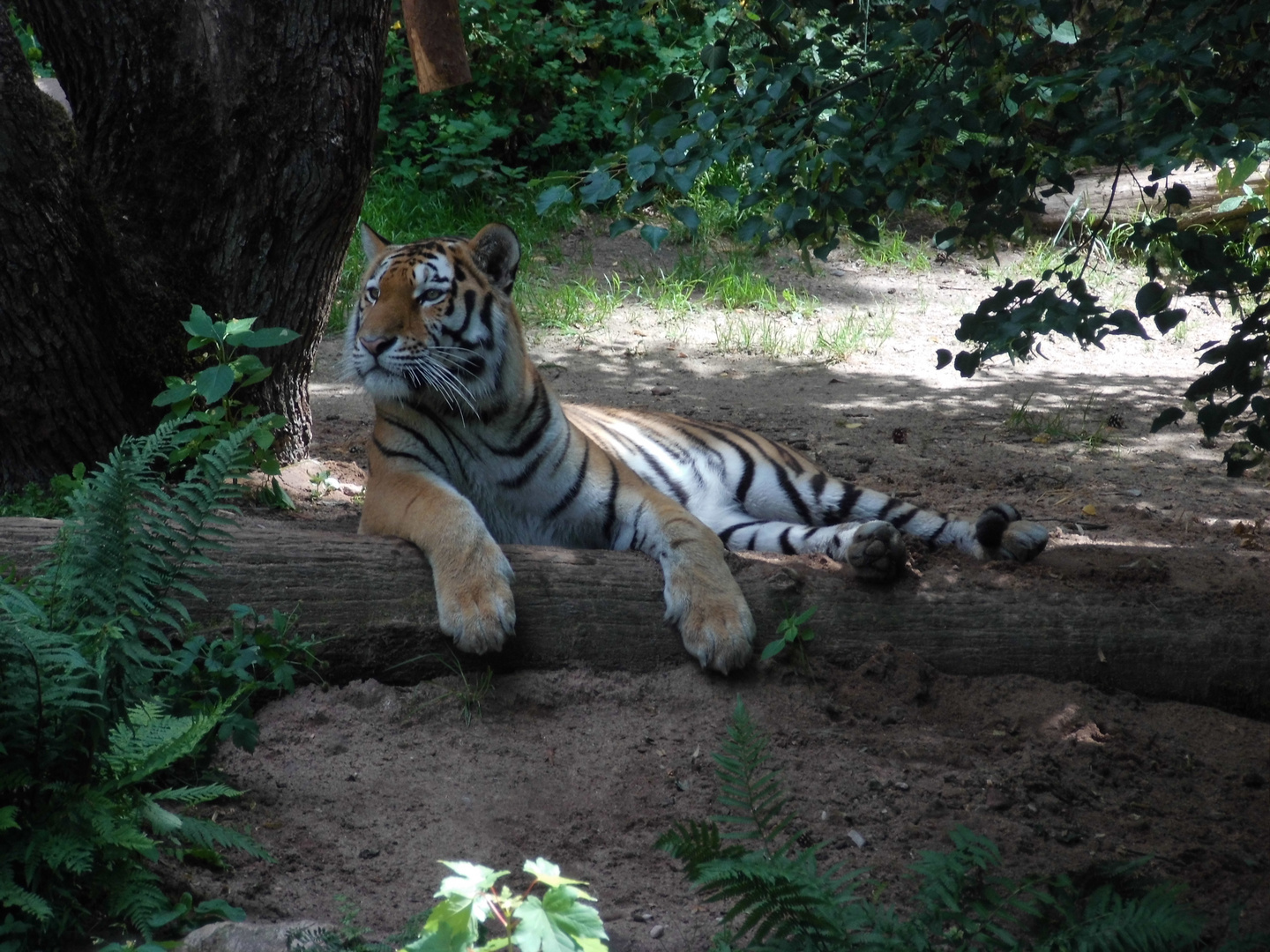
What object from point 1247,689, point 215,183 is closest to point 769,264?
point 215,183

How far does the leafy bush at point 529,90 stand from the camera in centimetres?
983

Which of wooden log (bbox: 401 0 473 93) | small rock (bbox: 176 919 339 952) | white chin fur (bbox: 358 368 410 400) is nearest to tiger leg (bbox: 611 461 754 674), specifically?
white chin fur (bbox: 358 368 410 400)

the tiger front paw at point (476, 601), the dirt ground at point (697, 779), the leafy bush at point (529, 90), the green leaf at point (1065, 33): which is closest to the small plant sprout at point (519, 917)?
the dirt ground at point (697, 779)

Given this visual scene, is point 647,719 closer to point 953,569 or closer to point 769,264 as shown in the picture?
point 953,569

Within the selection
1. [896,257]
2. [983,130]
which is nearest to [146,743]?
[983,130]

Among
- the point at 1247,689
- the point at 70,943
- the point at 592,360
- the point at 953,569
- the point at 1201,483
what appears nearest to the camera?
the point at 70,943

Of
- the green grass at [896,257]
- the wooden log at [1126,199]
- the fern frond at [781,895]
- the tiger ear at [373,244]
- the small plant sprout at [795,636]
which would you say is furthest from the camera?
the green grass at [896,257]

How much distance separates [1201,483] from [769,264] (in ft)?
14.4

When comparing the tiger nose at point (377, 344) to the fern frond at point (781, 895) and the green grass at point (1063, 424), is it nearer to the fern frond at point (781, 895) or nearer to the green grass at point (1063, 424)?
the fern frond at point (781, 895)

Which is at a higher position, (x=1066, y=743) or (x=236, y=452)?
(x=236, y=452)

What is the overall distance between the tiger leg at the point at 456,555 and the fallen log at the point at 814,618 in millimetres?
65

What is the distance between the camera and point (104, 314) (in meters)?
3.66

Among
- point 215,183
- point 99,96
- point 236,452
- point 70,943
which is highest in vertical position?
point 99,96

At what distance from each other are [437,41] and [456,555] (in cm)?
496
